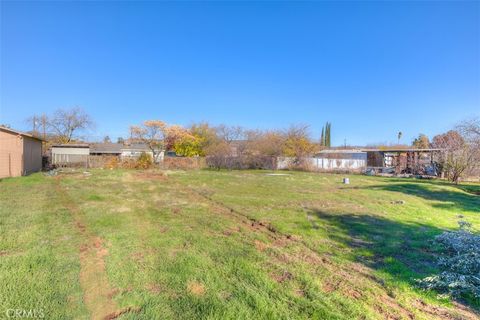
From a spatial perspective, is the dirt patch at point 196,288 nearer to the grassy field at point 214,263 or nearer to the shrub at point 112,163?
the grassy field at point 214,263

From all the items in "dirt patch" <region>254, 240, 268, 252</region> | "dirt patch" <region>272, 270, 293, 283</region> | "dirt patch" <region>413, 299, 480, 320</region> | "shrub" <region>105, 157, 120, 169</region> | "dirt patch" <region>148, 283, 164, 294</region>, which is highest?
"shrub" <region>105, 157, 120, 169</region>

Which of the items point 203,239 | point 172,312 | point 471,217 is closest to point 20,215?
point 203,239

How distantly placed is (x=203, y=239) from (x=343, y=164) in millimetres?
27576

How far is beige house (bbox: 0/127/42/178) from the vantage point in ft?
45.4

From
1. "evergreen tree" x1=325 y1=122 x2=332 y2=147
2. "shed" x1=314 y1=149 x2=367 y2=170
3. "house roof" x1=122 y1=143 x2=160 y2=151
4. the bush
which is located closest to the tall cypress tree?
"evergreen tree" x1=325 y1=122 x2=332 y2=147

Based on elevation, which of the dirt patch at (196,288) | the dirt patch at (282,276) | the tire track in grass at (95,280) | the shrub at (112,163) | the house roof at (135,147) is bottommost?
the dirt patch at (282,276)

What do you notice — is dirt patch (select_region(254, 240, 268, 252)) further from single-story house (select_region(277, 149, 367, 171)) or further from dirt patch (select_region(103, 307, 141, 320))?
single-story house (select_region(277, 149, 367, 171))

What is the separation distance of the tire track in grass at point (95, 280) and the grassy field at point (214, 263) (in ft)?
0.04

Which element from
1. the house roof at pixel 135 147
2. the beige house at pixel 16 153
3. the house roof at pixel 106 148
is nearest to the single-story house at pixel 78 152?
the house roof at pixel 106 148

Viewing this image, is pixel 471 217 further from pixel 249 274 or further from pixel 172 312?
pixel 172 312

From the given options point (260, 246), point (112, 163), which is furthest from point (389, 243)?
point (112, 163)

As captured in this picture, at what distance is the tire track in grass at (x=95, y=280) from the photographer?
2547mm

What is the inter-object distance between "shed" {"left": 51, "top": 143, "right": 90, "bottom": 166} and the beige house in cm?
691

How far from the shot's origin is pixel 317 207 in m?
8.19
